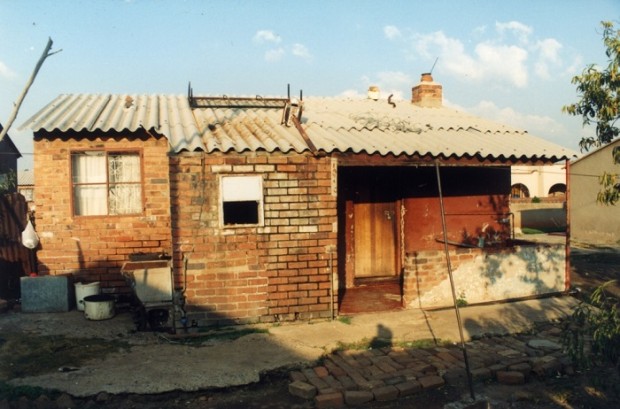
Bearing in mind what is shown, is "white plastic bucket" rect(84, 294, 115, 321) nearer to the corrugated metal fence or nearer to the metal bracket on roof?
the corrugated metal fence

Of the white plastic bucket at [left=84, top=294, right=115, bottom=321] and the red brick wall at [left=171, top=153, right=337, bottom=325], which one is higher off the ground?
the red brick wall at [left=171, top=153, right=337, bottom=325]

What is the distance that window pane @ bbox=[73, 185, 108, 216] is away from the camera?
28.0ft

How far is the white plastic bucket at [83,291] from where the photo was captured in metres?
8.11

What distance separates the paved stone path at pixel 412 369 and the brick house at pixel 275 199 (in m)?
1.63

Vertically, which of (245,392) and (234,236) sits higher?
(234,236)

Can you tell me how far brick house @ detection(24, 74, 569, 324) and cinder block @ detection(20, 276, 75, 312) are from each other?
1.03 ft

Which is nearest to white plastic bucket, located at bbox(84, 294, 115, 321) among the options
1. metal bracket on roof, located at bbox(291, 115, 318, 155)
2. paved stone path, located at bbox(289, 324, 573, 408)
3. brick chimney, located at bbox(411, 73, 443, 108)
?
paved stone path, located at bbox(289, 324, 573, 408)

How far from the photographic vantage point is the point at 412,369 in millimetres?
5715

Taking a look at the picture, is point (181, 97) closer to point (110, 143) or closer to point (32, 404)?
point (110, 143)

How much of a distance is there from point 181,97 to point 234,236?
16.8ft

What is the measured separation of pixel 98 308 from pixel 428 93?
926 cm

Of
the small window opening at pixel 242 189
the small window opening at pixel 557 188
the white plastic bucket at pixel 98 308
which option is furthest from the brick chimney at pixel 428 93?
the small window opening at pixel 557 188

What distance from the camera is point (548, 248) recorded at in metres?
8.87

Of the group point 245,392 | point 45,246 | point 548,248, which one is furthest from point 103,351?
point 548,248
